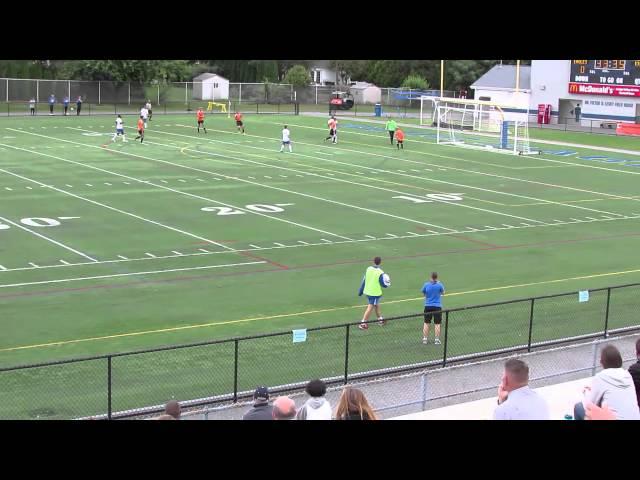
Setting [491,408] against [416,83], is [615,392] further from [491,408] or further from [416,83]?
[416,83]

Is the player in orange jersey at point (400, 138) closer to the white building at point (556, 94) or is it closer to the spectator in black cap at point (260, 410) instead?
the white building at point (556, 94)

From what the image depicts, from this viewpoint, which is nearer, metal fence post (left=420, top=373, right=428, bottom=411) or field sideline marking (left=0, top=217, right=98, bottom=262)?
metal fence post (left=420, top=373, right=428, bottom=411)

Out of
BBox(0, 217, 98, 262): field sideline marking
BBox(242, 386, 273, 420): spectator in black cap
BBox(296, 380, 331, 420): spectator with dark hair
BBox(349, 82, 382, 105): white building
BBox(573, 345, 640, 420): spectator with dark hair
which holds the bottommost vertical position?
BBox(0, 217, 98, 262): field sideline marking

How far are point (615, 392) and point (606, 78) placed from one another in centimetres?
6238

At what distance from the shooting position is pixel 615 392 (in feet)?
24.3

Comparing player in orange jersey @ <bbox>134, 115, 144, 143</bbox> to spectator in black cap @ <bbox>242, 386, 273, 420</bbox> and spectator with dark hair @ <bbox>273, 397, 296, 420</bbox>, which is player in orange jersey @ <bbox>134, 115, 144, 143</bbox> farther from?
spectator with dark hair @ <bbox>273, 397, 296, 420</bbox>

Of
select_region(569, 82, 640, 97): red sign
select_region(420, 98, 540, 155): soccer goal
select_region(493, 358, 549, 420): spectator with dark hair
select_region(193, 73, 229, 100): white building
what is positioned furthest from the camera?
select_region(193, 73, 229, 100): white building

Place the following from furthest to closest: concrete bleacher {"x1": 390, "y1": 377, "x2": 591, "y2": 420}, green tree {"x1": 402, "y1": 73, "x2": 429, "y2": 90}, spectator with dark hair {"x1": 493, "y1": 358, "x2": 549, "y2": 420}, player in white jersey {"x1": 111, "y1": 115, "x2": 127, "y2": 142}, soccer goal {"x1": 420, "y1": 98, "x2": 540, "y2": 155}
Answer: green tree {"x1": 402, "y1": 73, "x2": 429, "y2": 90}, soccer goal {"x1": 420, "y1": 98, "x2": 540, "y2": 155}, player in white jersey {"x1": 111, "y1": 115, "x2": 127, "y2": 142}, concrete bleacher {"x1": 390, "y1": 377, "x2": 591, "y2": 420}, spectator with dark hair {"x1": 493, "y1": 358, "x2": 549, "y2": 420}

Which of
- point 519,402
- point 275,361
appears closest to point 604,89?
point 275,361

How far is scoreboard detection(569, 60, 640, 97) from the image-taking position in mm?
64375

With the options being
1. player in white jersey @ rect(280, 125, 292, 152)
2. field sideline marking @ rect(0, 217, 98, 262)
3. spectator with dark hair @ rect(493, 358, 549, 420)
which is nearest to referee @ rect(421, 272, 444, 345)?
field sideline marking @ rect(0, 217, 98, 262)

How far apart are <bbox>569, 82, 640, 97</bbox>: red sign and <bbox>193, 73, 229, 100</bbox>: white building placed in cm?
3315

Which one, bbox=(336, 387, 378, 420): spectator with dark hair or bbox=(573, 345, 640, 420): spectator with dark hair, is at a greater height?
bbox=(573, 345, 640, 420): spectator with dark hair

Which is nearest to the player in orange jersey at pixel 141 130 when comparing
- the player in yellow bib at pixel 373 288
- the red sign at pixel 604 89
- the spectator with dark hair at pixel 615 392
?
the red sign at pixel 604 89
